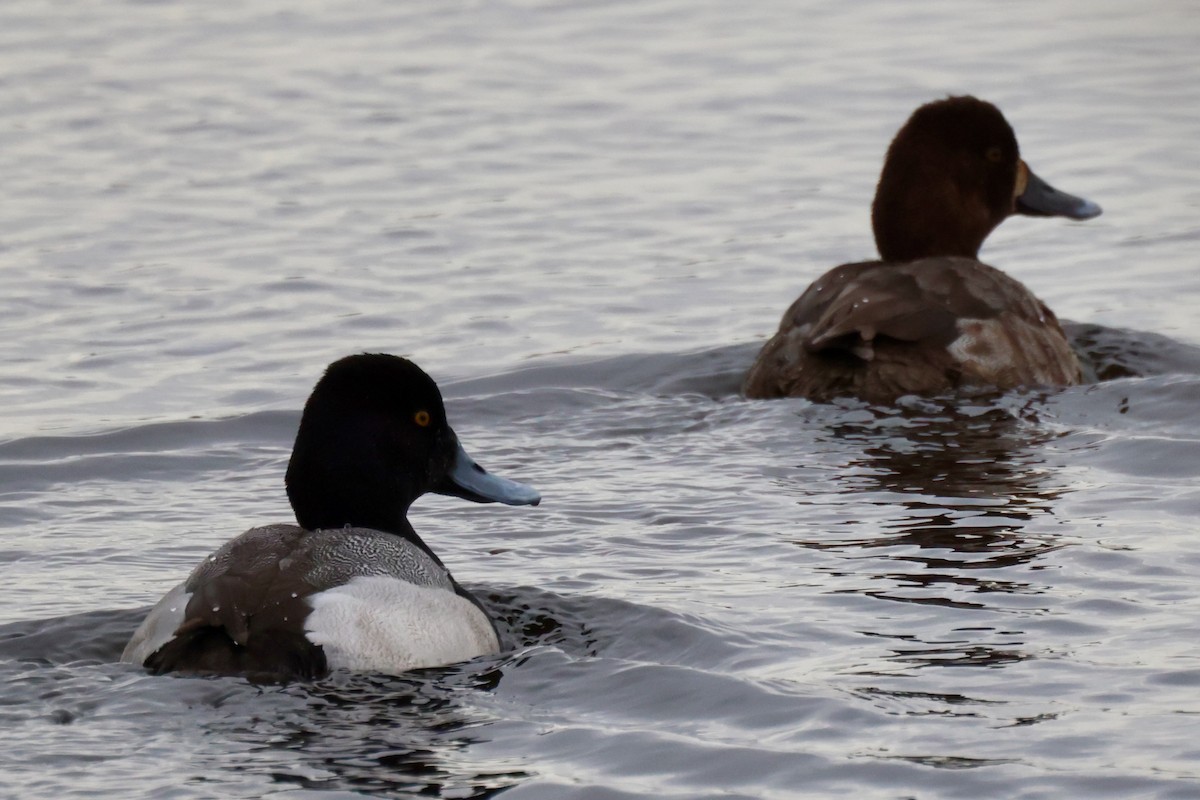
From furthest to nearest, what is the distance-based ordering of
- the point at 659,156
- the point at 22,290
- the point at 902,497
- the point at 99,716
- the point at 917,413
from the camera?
the point at 659,156 → the point at 22,290 → the point at 917,413 → the point at 902,497 → the point at 99,716

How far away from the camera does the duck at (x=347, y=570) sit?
6051mm

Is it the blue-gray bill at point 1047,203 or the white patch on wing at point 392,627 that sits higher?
the blue-gray bill at point 1047,203

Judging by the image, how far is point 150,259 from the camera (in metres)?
11.9

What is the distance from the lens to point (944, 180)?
34.4ft

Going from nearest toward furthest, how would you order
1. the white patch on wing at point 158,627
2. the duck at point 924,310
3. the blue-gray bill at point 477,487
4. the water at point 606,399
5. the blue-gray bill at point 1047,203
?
the water at point 606,399 → the white patch on wing at point 158,627 → the blue-gray bill at point 477,487 → the duck at point 924,310 → the blue-gray bill at point 1047,203

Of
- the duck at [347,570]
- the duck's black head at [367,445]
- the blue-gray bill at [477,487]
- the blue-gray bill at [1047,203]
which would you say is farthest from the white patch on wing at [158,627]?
the blue-gray bill at [1047,203]

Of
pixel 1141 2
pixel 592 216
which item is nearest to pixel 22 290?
pixel 592 216

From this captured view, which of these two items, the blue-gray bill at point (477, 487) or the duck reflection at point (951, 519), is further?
the blue-gray bill at point (477, 487)

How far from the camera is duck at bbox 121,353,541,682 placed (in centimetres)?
605

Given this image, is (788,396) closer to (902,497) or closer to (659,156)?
(902,497)

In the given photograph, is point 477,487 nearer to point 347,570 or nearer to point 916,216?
point 347,570

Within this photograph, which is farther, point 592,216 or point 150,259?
point 592,216

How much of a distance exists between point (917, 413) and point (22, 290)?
4.86 meters

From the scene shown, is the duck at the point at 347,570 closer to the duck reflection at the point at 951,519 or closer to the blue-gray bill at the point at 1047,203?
the duck reflection at the point at 951,519
